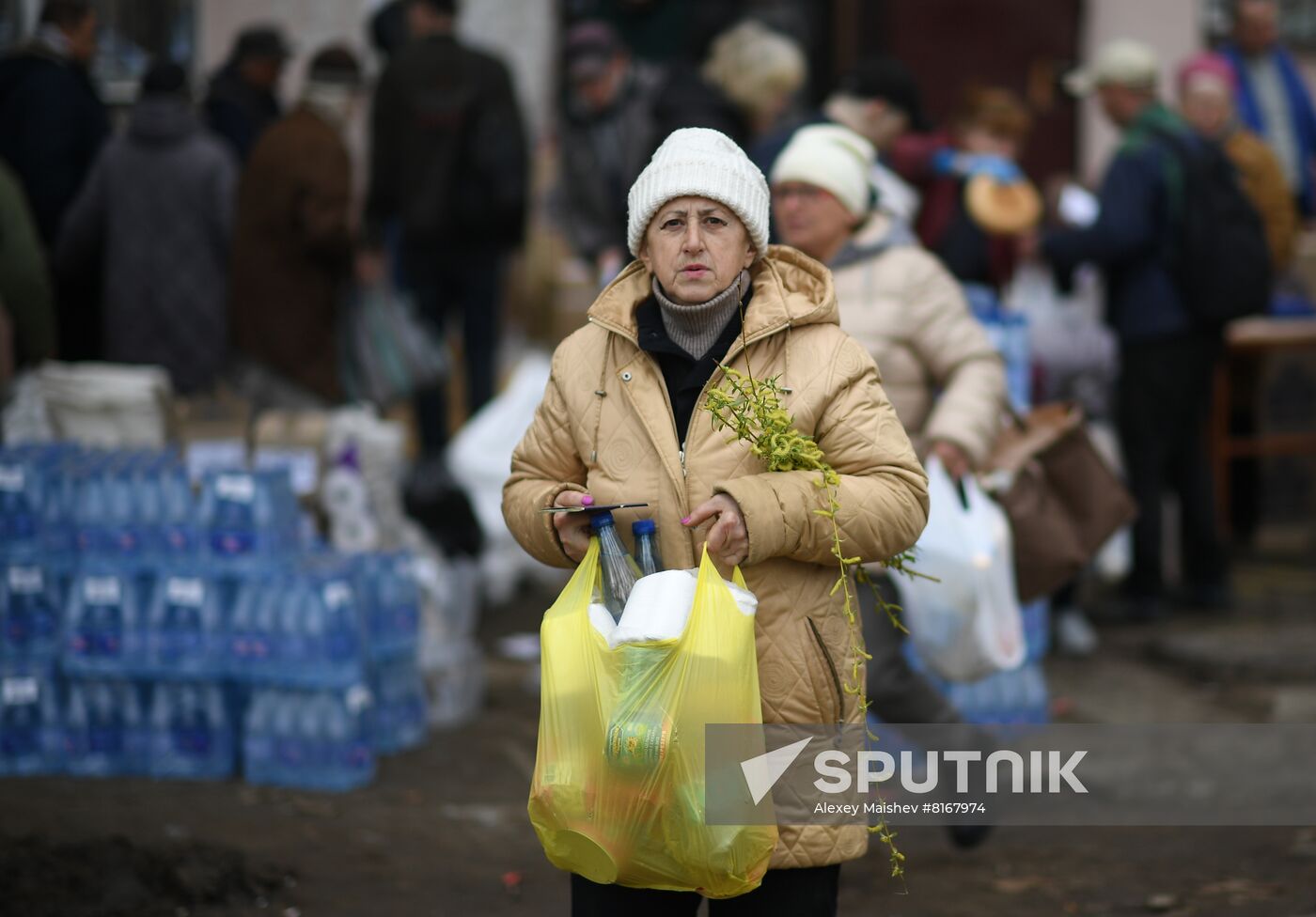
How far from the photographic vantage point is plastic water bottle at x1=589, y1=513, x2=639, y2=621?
10.7 ft

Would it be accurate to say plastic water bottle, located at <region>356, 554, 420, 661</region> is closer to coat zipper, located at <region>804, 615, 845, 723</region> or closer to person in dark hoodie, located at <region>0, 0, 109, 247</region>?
person in dark hoodie, located at <region>0, 0, 109, 247</region>

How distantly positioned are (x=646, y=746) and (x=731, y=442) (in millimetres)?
609

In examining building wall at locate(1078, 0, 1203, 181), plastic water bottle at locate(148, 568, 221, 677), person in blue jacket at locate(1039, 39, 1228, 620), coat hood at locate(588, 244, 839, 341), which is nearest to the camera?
coat hood at locate(588, 244, 839, 341)

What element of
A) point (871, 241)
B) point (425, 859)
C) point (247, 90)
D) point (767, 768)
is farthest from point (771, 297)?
point (247, 90)

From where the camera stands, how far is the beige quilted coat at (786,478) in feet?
10.8

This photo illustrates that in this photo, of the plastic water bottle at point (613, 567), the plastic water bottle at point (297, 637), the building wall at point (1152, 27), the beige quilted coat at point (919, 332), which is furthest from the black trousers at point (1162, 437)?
the plastic water bottle at point (613, 567)

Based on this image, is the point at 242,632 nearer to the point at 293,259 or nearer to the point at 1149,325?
the point at 293,259

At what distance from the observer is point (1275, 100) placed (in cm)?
976

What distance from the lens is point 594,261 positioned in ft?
26.0

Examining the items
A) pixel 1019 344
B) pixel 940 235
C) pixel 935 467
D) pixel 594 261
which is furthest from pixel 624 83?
pixel 935 467

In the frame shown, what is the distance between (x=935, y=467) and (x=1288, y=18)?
7096 millimetres

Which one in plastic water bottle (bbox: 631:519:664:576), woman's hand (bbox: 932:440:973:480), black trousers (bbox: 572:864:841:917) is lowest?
black trousers (bbox: 572:864:841:917)

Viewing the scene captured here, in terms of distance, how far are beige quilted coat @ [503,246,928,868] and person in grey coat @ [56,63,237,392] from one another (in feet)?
15.3

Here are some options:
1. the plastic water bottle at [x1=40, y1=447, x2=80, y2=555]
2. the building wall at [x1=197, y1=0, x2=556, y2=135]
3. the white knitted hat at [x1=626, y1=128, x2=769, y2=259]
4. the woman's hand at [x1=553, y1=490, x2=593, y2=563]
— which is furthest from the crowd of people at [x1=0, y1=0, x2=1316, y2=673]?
the woman's hand at [x1=553, y1=490, x2=593, y2=563]
